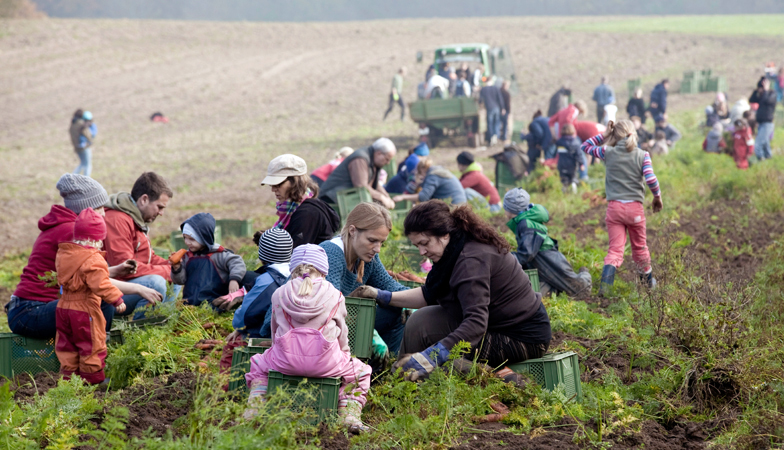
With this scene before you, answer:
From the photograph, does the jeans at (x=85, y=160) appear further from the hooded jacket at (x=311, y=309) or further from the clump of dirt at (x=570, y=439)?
the clump of dirt at (x=570, y=439)

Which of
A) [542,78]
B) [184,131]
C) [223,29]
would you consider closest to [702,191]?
[184,131]

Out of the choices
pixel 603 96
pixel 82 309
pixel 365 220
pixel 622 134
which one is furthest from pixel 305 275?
pixel 603 96

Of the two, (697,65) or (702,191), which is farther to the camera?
(697,65)

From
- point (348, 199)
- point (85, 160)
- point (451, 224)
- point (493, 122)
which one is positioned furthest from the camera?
point (493, 122)

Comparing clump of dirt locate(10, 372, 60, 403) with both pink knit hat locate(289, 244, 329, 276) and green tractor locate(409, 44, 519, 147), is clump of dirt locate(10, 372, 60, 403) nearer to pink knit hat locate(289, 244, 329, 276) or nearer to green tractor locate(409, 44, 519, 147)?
→ pink knit hat locate(289, 244, 329, 276)

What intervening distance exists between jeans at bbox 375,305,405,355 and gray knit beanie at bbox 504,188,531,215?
1.86 meters

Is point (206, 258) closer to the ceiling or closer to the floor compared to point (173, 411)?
closer to the ceiling

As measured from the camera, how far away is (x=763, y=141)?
1447 cm

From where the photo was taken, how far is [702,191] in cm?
1180

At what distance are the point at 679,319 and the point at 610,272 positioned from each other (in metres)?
2.14

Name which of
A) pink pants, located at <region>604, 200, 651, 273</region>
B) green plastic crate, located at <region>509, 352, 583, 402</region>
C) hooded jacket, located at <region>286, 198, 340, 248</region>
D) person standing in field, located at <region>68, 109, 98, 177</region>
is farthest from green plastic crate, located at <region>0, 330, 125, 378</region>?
person standing in field, located at <region>68, 109, 98, 177</region>

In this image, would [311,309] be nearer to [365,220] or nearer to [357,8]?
[365,220]

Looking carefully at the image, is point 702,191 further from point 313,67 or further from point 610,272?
point 313,67

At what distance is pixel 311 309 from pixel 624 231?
4.13 metres
